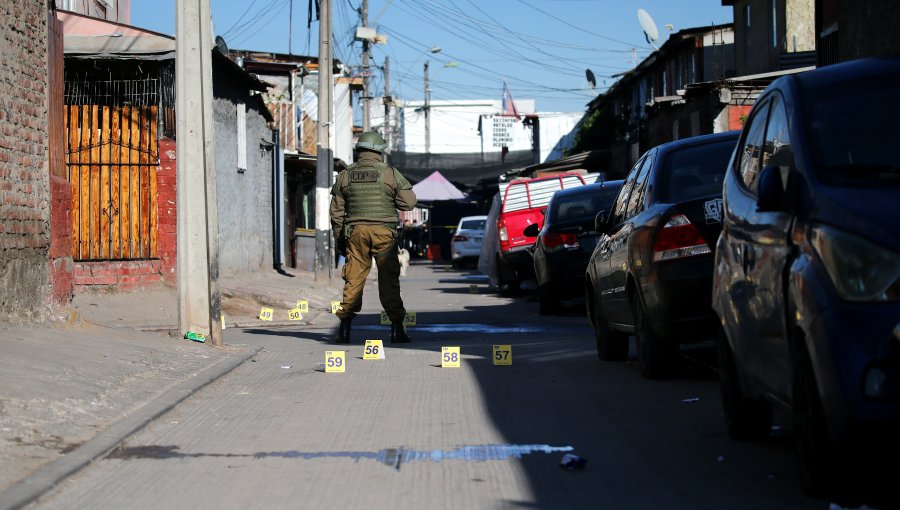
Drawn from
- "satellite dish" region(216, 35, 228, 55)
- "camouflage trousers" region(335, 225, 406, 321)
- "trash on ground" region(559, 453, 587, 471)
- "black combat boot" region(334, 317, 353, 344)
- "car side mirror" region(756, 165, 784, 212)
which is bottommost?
"trash on ground" region(559, 453, 587, 471)

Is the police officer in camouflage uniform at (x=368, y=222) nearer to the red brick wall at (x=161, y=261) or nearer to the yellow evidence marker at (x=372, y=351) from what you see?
the yellow evidence marker at (x=372, y=351)

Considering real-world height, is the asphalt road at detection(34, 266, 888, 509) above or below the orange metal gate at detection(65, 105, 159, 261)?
below

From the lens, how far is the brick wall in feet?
34.0

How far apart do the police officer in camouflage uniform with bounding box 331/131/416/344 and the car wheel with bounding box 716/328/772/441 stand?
20.7 ft

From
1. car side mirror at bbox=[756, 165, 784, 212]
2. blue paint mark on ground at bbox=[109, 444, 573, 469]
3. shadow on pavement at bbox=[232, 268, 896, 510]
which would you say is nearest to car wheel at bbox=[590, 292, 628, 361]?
shadow on pavement at bbox=[232, 268, 896, 510]

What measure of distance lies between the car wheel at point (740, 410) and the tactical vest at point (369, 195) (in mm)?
6513

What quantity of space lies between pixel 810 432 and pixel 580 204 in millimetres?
12427

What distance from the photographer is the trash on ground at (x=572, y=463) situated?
571 cm

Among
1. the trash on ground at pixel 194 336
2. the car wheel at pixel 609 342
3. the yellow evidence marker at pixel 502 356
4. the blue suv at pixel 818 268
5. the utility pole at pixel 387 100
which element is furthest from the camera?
the utility pole at pixel 387 100

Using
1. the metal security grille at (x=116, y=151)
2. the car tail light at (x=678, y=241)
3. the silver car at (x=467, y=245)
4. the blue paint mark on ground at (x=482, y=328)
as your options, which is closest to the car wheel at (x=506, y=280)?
the blue paint mark on ground at (x=482, y=328)

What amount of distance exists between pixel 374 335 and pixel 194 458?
7.80 m

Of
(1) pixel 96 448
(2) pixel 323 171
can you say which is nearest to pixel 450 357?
(1) pixel 96 448

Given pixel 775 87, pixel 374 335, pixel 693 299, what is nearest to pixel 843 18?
pixel 374 335

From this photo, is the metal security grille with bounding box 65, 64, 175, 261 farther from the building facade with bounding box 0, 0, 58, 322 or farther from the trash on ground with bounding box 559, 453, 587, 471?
the trash on ground with bounding box 559, 453, 587, 471
